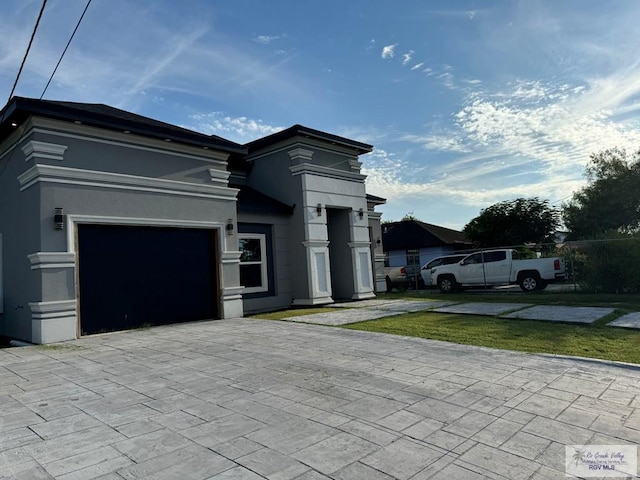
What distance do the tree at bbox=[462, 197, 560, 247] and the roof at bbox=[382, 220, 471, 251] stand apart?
349cm

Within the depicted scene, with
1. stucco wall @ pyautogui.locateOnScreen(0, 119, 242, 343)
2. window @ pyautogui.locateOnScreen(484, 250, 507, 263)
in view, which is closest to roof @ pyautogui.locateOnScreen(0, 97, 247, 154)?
stucco wall @ pyautogui.locateOnScreen(0, 119, 242, 343)

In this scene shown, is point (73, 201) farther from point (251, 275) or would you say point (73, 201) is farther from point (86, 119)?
point (251, 275)

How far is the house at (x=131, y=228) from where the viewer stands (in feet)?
26.2

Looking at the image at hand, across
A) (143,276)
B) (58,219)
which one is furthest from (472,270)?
(58,219)

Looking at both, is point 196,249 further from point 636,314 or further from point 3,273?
point 636,314

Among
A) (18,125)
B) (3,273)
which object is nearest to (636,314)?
(18,125)

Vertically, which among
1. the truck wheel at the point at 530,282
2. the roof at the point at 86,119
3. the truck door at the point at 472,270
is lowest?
the truck wheel at the point at 530,282

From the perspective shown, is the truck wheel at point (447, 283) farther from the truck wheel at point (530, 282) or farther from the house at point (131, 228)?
the house at point (131, 228)

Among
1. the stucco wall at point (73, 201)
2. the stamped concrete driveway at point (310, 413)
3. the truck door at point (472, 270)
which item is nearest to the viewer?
the stamped concrete driveway at point (310, 413)

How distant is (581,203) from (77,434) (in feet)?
102

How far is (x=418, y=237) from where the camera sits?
30.8 metres

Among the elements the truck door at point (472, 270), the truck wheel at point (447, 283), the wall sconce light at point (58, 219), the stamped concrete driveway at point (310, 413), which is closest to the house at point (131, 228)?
the wall sconce light at point (58, 219)

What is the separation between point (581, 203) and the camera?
2761cm

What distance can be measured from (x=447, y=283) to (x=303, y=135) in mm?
8682
